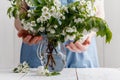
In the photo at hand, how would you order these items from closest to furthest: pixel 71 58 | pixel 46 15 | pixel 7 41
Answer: pixel 46 15
pixel 71 58
pixel 7 41

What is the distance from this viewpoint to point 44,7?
3.17 ft

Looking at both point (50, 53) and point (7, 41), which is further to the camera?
point (7, 41)

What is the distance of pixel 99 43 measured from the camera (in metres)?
2.07

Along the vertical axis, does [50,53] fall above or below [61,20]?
below

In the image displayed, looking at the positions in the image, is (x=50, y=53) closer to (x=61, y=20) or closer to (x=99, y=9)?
(x=61, y=20)

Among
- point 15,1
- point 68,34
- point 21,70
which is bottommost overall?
point 21,70
